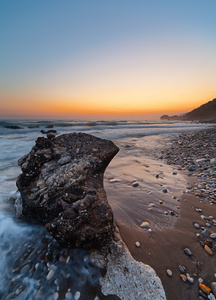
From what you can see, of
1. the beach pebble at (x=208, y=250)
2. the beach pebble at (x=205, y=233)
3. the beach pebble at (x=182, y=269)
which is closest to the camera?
the beach pebble at (x=182, y=269)

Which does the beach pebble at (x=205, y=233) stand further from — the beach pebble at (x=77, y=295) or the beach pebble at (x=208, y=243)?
the beach pebble at (x=77, y=295)

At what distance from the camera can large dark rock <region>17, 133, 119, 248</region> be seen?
1.58 metres

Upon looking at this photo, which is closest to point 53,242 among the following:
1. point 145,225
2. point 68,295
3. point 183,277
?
point 68,295

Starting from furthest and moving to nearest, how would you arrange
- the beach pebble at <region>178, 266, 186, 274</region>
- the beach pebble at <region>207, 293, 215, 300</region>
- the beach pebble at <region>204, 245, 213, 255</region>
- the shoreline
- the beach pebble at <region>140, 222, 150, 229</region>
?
the beach pebble at <region>140, 222, 150, 229</region>
the beach pebble at <region>204, 245, 213, 255</region>
the beach pebble at <region>178, 266, 186, 274</region>
the shoreline
the beach pebble at <region>207, 293, 215, 300</region>

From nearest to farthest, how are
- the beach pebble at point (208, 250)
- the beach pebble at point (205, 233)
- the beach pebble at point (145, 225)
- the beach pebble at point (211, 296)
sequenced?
the beach pebble at point (211, 296) → the beach pebble at point (208, 250) → the beach pebble at point (205, 233) → the beach pebble at point (145, 225)

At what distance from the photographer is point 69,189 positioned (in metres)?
1.95

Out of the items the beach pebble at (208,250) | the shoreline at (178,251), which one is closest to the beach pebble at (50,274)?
the shoreline at (178,251)

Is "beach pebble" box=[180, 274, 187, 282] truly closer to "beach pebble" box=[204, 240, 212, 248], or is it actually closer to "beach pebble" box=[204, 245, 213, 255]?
"beach pebble" box=[204, 245, 213, 255]

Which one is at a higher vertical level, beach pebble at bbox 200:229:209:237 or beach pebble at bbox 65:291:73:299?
beach pebble at bbox 200:229:209:237

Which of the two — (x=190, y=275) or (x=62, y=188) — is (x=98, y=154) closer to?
(x=62, y=188)

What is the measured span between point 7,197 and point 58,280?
2508mm

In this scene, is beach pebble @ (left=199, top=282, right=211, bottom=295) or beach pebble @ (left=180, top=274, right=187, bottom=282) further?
beach pebble @ (left=180, top=274, right=187, bottom=282)

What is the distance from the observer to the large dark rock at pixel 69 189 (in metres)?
1.58

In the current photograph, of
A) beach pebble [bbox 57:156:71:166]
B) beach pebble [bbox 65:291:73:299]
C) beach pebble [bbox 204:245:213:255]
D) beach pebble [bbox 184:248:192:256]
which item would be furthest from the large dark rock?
beach pebble [bbox 204:245:213:255]
